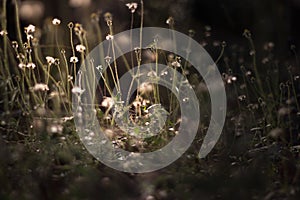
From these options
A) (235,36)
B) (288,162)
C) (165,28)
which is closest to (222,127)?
(288,162)

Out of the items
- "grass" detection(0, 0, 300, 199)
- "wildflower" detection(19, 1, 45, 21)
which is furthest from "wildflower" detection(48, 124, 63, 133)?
"wildflower" detection(19, 1, 45, 21)

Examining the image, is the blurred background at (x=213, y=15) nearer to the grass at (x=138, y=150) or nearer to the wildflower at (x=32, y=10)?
the wildflower at (x=32, y=10)

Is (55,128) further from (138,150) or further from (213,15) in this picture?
(213,15)

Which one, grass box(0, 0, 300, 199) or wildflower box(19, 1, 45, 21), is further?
wildflower box(19, 1, 45, 21)

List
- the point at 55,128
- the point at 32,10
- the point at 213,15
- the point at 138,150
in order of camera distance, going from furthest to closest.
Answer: the point at 213,15 < the point at 32,10 < the point at 138,150 < the point at 55,128

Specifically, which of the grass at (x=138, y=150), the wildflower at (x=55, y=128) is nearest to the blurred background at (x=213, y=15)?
the grass at (x=138, y=150)

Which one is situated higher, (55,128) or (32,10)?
(32,10)

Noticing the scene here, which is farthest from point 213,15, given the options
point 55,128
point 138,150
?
point 55,128

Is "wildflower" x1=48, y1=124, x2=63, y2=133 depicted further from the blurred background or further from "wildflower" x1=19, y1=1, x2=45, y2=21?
the blurred background

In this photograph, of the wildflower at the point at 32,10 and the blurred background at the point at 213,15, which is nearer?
the wildflower at the point at 32,10

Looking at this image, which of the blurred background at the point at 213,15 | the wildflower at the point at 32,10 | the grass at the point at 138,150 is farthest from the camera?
the blurred background at the point at 213,15

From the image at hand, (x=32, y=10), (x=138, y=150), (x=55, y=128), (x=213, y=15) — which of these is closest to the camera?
(x=55, y=128)

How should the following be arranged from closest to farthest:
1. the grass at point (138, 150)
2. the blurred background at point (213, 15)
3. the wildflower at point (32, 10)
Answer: the grass at point (138, 150), the wildflower at point (32, 10), the blurred background at point (213, 15)

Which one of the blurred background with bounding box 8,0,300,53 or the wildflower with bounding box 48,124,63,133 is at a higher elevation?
the blurred background with bounding box 8,0,300,53
